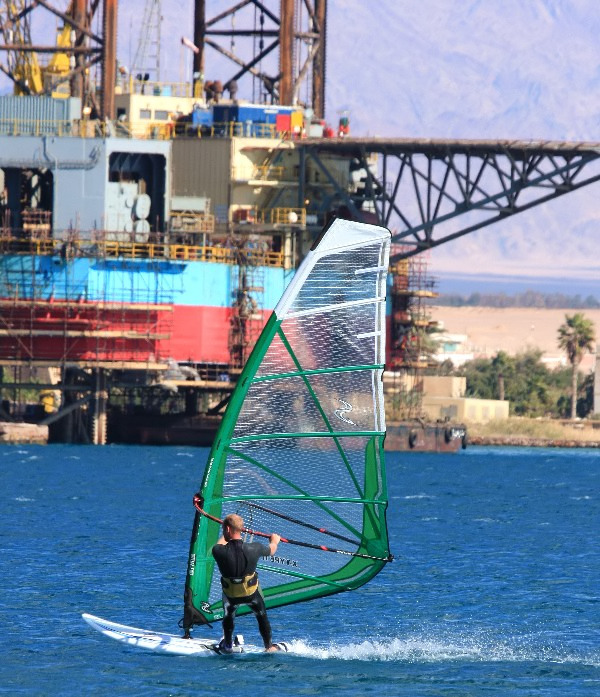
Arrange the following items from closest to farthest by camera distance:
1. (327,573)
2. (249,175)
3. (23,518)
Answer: (327,573) < (23,518) < (249,175)

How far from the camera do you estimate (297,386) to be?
27094 millimetres

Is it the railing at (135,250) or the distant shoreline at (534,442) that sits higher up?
the railing at (135,250)

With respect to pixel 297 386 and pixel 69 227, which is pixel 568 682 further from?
pixel 69 227

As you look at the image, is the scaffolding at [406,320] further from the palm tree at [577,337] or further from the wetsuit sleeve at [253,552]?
the wetsuit sleeve at [253,552]

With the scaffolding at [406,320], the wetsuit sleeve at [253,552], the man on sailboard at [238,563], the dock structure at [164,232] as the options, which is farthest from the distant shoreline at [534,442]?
the wetsuit sleeve at [253,552]

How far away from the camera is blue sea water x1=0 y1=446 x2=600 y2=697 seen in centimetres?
2661

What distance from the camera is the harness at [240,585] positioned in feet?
84.4

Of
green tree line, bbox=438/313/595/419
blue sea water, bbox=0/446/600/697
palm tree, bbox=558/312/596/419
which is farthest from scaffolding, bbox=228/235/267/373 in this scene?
green tree line, bbox=438/313/595/419

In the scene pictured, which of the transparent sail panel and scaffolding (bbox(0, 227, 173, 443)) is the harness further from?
scaffolding (bbox(0, 227, 173, 443))

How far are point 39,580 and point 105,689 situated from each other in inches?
463

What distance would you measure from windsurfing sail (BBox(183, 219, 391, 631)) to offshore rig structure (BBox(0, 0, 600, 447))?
59.9 m

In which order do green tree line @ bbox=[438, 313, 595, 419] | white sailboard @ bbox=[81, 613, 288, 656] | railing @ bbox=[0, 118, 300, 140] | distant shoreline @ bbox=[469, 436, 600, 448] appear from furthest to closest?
green tree line @ bbox=[438, 313, 595, 419] < distant shoreline @ bbox=[469, 436, 600, 448] < railing @ bbox=[0, 118, 300, 140] < white sailboard @ bbox=[81, 613, 288, 656]

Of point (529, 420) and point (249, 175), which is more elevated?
point (249, 175)

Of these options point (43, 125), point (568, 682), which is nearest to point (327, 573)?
point (568, 682)
